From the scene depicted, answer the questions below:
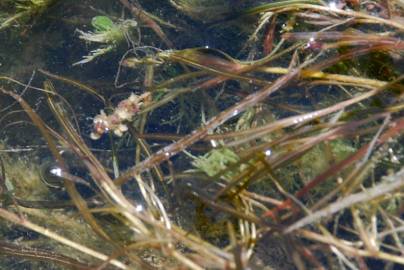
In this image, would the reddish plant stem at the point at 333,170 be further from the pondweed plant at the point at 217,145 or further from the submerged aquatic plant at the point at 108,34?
the submerged aquatic plant at the point at 108,34

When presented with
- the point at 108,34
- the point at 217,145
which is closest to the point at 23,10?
the point at 108,34

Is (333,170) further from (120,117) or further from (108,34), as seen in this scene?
(108,34)

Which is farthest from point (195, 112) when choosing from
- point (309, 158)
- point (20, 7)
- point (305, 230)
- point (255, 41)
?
point (20, 7)

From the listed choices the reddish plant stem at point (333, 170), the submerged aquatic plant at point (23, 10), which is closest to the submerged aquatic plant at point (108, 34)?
the submerged aquatic plant at point (23, 10)

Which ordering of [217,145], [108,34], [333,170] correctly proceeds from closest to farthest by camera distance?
[333,170]
[217,145]
[108,34]


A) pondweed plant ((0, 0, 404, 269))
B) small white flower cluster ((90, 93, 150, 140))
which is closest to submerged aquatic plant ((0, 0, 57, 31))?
pondweed plant ((0, 0, 404, 269))

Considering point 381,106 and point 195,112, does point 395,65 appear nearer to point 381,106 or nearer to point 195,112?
point 381,106
